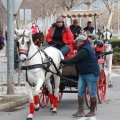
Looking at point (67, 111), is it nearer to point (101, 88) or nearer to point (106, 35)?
point (101, 88)

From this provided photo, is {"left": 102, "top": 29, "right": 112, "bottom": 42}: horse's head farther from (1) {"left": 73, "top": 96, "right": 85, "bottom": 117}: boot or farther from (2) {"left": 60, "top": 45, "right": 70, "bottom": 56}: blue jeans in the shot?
(1) {"left": 73, "top": 96, "right": 85, "bottom": 117}: boot

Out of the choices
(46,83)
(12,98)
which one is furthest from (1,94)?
(46,83)

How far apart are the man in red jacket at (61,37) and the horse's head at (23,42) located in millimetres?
2208

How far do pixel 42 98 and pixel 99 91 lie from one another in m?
1.65

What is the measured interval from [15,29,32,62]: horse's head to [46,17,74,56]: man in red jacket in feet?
7.24

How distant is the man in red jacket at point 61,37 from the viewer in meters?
13.8

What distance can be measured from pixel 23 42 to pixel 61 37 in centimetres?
253

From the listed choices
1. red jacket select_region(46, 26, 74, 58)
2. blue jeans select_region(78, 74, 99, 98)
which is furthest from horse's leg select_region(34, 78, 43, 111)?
red jacket select_region(46, 26, 74, 58)

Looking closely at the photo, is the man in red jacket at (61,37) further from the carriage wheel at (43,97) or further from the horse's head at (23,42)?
the horse's head at (23,42)

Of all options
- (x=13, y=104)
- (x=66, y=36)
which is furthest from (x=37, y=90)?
(x=13, y=104)

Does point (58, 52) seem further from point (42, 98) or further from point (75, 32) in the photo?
point (75, 32)

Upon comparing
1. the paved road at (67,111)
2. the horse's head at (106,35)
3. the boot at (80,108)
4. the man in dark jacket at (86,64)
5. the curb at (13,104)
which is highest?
the horse's head at (106,35)

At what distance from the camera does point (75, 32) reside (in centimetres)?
1780

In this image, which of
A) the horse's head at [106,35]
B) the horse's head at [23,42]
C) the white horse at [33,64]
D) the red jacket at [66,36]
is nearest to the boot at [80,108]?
the white horse at [33,64]
